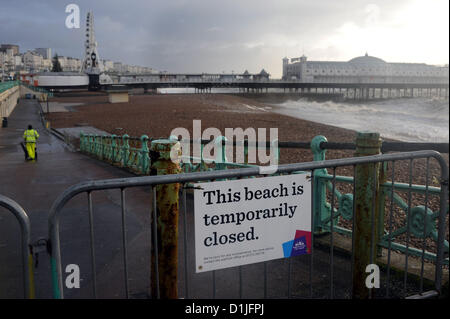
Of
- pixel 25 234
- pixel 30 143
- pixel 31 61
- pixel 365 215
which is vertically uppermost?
pixel 31 61

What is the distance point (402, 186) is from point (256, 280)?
178cm

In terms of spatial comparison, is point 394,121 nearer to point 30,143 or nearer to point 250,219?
point 30,143

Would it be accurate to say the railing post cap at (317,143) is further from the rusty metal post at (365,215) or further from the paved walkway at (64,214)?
the paved walkway at (64,214)

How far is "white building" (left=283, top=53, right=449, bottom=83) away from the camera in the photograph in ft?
513

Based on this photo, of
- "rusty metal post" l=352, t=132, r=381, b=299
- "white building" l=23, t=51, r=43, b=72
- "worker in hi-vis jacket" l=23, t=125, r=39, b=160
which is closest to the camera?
"rusty metal post" l=352, t=132, r=381, b=299

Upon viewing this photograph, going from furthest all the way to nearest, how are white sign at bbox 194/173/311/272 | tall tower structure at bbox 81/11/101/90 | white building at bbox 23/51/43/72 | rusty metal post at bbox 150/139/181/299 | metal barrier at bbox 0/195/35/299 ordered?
white building at bbox 23/51/43/72
tall tower structure at bbox 81/11/101/90
rusty metal post at bbox 150/139/181/299
white sign at bbox 194/173/311/272
metal barrier at bbox 0/195/35/299

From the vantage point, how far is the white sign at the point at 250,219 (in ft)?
9.16

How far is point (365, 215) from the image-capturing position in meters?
3.52

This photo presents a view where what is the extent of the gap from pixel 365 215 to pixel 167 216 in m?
1.71

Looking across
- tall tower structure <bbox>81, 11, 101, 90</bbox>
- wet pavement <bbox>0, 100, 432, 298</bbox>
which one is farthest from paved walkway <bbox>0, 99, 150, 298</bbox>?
tall tower structure <bbox>81, 11, 101, 90</bbox>

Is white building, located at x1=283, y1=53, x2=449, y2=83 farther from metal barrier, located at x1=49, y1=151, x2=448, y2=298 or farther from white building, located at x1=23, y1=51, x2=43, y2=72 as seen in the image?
metal barrier, located at x1=49, y1=151, x2=448, y2=298

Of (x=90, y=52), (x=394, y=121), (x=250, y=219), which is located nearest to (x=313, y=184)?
(x=250, y=219)

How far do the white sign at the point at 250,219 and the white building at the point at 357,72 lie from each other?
14493cm

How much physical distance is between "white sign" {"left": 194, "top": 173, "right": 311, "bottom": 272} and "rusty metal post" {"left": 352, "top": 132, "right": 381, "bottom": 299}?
0.63 metres
